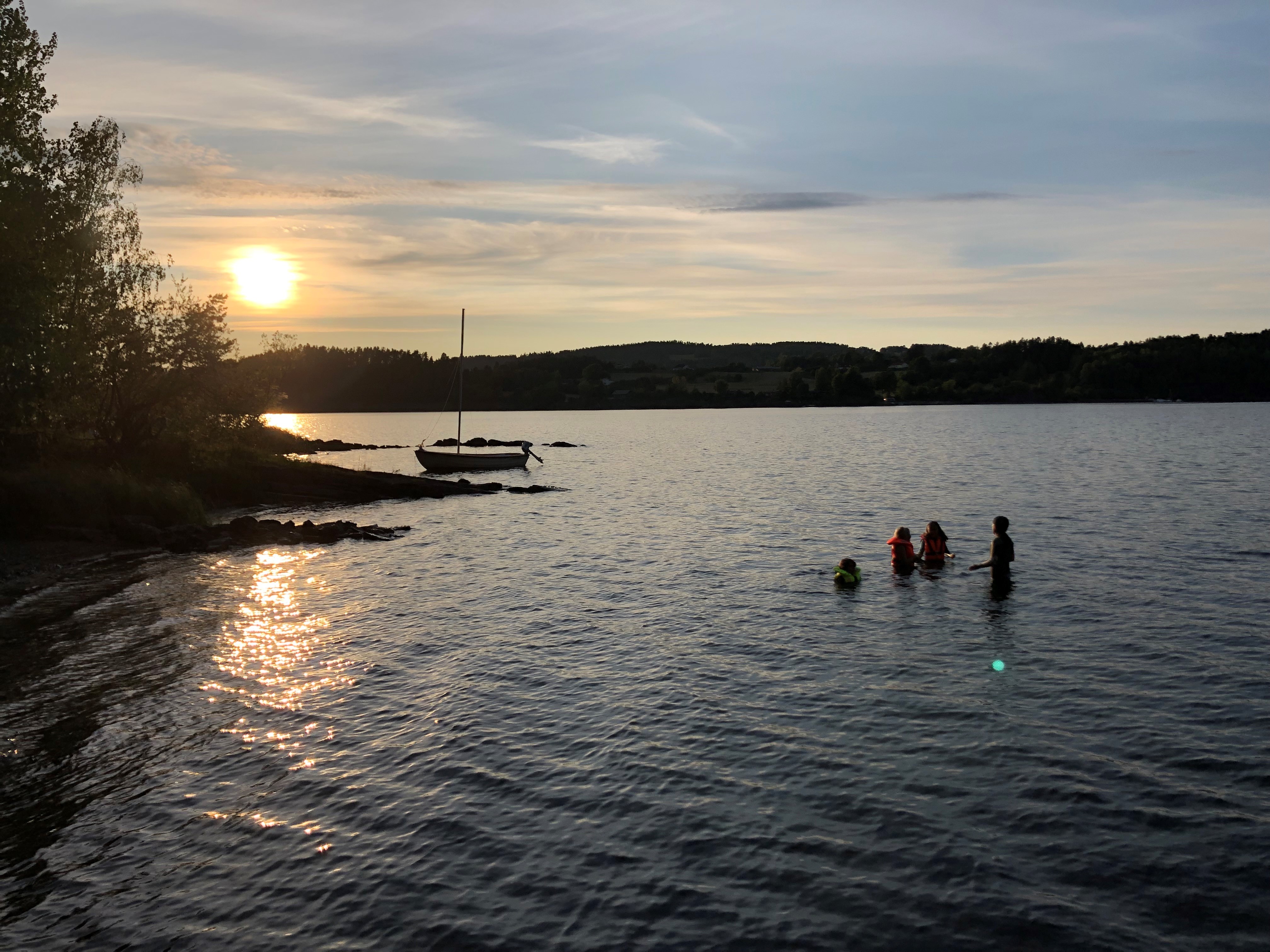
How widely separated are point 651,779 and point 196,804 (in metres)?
6.61

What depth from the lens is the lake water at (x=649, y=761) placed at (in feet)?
32.4

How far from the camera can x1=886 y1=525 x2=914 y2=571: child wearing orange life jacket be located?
29141 millimetres

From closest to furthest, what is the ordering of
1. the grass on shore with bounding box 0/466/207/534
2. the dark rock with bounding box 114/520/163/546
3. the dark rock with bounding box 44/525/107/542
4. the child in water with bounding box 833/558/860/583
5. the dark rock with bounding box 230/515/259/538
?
the child in water with bounding box 833/558/860/583 < the grass on shore with bounding box 0/466/207/534 < the dark rock with bounding box 44/525/107/542 < the dark rock with bounding box 114/520/163/546 < the dark rock with bounding box 230/515/259/538

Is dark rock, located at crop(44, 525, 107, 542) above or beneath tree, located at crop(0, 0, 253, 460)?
beneath

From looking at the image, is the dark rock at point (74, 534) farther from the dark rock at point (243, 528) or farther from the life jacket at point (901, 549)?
the life jacket at point (901, 549)

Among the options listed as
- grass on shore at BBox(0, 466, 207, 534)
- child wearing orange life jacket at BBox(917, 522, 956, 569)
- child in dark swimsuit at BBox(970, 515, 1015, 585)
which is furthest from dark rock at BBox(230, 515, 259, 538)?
child in dark swimsuit at BBox(970, 515, 1015, 585)

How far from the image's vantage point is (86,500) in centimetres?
3731

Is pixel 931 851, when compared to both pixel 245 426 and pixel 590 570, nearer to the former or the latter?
pixel 590 570

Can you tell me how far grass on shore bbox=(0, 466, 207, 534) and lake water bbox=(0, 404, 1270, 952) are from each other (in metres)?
6.92

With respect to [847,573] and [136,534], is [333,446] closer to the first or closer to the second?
[136,534]

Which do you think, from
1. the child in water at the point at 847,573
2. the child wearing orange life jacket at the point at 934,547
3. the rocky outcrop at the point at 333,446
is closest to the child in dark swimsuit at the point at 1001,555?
the child wearing orange life jacket at the point at 934,547

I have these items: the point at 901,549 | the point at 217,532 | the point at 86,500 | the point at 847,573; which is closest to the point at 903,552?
the point at 901,549

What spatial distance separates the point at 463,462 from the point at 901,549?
59.4m

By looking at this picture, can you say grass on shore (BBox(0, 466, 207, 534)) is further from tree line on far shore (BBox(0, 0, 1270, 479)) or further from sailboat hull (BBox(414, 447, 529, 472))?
sailboat hull (BBox(414, 447, 529, 472))
